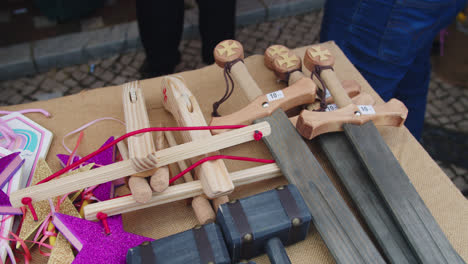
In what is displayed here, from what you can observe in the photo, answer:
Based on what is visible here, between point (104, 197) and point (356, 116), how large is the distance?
2.52ft

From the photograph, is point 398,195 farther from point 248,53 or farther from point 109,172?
point 248,53

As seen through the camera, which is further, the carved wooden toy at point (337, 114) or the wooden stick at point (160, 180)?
the carved wooden toy at point (337, 114)

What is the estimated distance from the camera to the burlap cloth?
0.97 m

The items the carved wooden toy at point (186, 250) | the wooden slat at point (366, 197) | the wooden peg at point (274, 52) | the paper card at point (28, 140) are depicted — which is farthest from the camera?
the wooden peg at point (274, 52)

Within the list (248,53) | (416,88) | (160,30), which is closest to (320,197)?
(416,88)

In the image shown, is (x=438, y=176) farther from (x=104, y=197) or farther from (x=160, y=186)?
(x=104, y=197)

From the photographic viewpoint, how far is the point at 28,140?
1.11 meters

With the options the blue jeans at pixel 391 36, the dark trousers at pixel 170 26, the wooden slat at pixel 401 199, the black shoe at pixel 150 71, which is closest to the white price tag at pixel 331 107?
the wooden slat at pixel 401 199

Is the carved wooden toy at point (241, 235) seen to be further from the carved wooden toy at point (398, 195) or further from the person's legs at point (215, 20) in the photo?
the person's legs at point (215, 20)

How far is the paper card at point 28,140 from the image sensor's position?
3.40ft

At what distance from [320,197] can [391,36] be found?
810mm

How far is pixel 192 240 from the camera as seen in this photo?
82cm

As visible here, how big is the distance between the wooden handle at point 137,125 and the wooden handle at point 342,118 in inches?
17.4

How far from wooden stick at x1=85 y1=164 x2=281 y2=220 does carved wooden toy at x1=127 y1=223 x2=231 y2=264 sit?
13 cm
